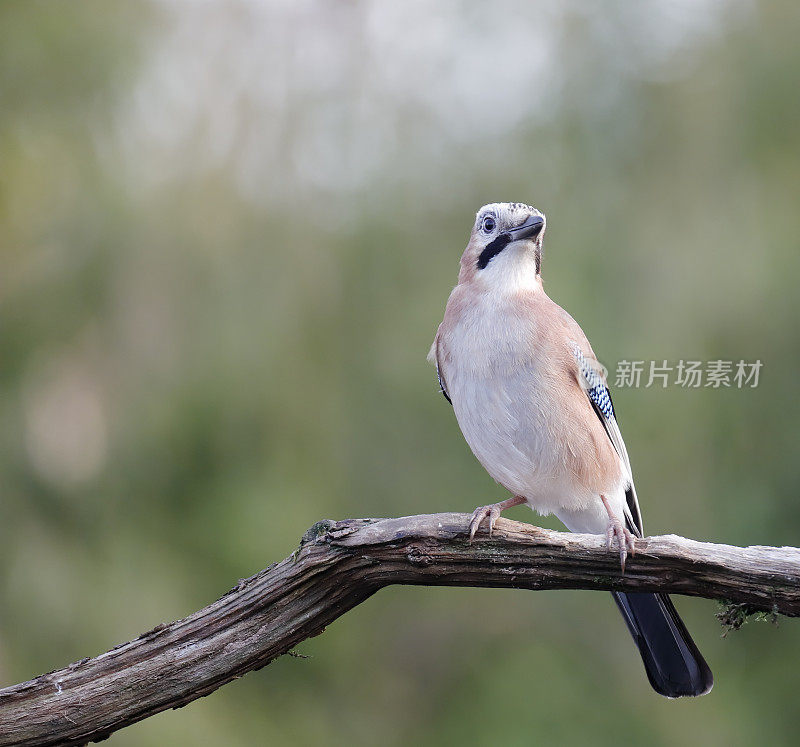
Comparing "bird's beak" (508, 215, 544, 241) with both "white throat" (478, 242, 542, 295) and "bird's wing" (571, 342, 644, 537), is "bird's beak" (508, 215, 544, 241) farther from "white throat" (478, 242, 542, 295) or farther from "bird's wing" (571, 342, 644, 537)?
"bird's wing" (571, 342, 644, 537)

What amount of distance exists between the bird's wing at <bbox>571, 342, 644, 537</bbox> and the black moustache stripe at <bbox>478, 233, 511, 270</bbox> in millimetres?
573

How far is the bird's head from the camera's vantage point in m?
4.41

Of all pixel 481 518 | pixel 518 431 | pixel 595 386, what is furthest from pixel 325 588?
pixel 595 386

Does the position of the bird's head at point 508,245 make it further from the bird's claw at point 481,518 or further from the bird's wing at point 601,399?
the bird's claw at point 481,518

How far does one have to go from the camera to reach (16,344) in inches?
304

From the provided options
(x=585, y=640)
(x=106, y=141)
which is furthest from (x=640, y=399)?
(x=106, y=141)

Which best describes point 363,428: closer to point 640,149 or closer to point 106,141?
point 106,141

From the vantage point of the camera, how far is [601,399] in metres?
4.62

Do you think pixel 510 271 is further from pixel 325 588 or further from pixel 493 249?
pixel 325 588

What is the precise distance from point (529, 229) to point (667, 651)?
225 centimetres

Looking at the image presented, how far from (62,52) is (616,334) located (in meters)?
5.68

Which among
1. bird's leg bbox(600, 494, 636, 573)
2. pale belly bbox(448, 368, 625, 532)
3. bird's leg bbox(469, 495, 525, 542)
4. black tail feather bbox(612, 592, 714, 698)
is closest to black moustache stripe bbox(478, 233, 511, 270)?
pale belly bbox(448, 368, 625, 532)

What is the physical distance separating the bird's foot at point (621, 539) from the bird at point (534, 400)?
0.18 metres

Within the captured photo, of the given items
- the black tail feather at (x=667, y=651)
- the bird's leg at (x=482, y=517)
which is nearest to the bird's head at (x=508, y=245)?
the bird's leg at (x=482, y=517)
